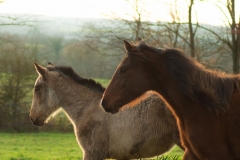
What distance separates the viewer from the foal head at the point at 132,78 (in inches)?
204

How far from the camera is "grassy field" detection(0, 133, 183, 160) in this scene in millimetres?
18781

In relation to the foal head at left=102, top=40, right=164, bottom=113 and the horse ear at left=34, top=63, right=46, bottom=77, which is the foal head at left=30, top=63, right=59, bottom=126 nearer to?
the horse ear at left=34, top=63, right=46, bottom=77

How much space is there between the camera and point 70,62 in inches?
1555

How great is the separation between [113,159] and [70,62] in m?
31.5

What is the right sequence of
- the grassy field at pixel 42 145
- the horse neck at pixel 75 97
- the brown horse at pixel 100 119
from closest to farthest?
the brown horse at pixel 100 119 → the horse neck at pixel 75 97 → the grassy field at pixel 42 145

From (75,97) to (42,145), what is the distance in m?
14.3

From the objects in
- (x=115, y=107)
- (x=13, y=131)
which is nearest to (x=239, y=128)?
(x=115, y=107)

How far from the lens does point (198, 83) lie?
16.6 feet

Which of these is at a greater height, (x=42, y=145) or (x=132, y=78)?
(x=132, y=78)

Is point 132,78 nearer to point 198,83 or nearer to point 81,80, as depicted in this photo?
point 198,83

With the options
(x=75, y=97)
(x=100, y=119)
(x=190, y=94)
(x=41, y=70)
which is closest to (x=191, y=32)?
(x=75, y=97)

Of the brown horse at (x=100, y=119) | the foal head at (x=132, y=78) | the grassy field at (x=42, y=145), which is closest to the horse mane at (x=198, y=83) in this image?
the foal head at (x=132, y=78)

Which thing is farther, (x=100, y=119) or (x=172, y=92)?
(x=100, y=119)

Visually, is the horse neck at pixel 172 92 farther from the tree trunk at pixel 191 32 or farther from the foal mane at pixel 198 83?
the tree trunk at pixel 191 32
